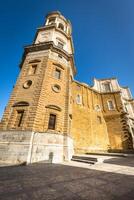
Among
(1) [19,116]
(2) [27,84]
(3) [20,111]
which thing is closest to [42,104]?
(3) [20,111]

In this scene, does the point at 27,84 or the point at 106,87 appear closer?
the point at 27,84

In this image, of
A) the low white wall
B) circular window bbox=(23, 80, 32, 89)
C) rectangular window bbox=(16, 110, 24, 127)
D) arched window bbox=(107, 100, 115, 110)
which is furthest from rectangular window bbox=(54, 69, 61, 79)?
arched window bbox=(107, 100, 115, 110)

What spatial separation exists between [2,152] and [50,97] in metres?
6.89

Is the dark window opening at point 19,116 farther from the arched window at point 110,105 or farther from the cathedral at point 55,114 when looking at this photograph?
the arched window at point 110,105

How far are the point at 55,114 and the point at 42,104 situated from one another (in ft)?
5.95

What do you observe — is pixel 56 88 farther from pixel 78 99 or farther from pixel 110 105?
pixel 110 105

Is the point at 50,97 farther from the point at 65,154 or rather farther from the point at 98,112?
the point at 98,112

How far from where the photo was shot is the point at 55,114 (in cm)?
1262

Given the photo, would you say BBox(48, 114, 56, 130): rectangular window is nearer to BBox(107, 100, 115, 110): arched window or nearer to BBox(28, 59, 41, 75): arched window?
BBox(28, 59, 41, 75): arched window

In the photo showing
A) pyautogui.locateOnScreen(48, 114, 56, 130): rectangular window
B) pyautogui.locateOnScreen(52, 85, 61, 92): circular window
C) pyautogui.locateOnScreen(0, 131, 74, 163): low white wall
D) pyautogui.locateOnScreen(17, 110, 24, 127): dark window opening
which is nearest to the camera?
pyautogui.locateOnScreen(0, 131, 74, 163): low white wall

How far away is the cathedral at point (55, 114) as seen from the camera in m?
10.4

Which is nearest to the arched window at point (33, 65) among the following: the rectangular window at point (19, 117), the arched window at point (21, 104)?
the arched window at point (21, 104)

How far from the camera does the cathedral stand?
10.4m

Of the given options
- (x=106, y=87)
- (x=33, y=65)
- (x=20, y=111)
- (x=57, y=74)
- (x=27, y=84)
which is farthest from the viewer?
(x=106, y=87)
